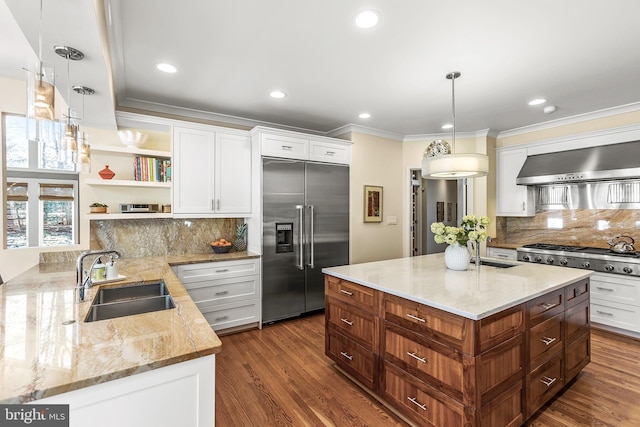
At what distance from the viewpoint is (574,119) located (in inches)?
151

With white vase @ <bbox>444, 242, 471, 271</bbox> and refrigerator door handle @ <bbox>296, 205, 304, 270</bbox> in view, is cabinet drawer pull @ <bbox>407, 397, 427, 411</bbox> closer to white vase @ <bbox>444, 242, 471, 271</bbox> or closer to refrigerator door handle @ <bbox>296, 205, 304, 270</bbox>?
white vase @ <bbox>444, 242, 471, 271</bbox>

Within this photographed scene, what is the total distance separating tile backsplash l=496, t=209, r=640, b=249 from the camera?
143 inches

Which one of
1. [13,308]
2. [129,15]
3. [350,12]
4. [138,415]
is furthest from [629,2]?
[13,308]

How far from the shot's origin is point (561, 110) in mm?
3590

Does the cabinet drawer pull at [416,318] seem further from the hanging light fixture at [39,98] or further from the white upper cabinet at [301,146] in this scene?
the white upper cabinet at [301,146]

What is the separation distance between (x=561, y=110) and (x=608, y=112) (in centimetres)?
55

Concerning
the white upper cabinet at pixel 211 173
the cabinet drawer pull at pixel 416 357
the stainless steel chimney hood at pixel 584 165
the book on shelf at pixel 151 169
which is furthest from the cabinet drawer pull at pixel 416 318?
the stainless steel chimney hood at pixel 584 165

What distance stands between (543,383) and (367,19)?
2.68 metres

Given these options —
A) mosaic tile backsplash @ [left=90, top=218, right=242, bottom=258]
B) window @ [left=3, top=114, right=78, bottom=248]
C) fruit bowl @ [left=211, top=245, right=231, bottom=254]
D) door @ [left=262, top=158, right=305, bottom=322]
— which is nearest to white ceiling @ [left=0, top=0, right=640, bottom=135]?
window @ [left=3, top=114, right=78, bottom=248]

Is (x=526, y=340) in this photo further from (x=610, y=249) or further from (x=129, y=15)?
(x=129, y=15)

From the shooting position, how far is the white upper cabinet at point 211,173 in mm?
3268

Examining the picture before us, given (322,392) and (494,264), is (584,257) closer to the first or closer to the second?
(494,264)

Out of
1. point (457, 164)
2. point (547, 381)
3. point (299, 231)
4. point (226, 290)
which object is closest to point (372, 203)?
point (299, 231)

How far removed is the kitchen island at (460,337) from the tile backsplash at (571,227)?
1.99 metres
